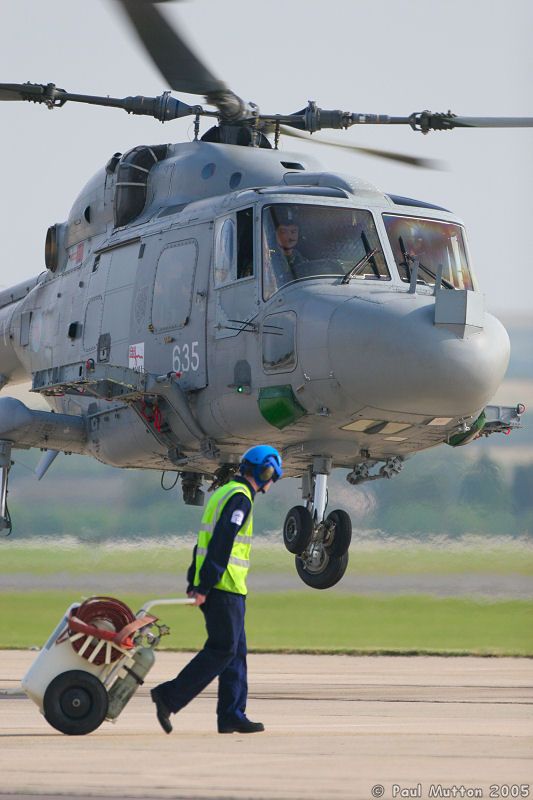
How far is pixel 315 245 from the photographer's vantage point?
12695 millimetres

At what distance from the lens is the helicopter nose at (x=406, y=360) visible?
11.6 meters

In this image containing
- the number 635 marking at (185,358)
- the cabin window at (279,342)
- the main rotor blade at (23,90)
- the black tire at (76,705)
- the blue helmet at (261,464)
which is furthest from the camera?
the main rotor blade at (23,90)

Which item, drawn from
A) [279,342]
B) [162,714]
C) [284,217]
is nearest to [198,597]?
[162,714]

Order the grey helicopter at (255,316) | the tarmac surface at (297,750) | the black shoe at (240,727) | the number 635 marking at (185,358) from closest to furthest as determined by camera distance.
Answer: the tarmac surface at (297,750)
the black shoe at (240,727)
the grey helicopter at (255,316)
the number 635 marking at (185,358)

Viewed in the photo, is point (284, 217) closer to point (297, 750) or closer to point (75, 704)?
point (75, 704)

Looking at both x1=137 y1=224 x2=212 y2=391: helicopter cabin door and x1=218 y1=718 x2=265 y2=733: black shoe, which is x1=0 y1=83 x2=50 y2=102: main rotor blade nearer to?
x1=137 y1=224 x2=212 y2=391: helicopter cabin door

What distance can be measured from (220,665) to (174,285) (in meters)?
5.81

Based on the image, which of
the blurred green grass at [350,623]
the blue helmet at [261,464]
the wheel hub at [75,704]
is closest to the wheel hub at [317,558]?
the blue helmet at [261,464]

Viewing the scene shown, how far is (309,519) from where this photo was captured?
13.1 m

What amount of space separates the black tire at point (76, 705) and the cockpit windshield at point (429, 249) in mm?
5433

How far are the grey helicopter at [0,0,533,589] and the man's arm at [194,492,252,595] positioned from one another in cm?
346

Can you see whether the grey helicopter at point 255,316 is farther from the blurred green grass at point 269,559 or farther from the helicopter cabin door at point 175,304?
the blurred green grass at point 269,559

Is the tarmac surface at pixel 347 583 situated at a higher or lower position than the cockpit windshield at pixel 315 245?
lower

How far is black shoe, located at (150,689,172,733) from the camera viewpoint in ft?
26.8
